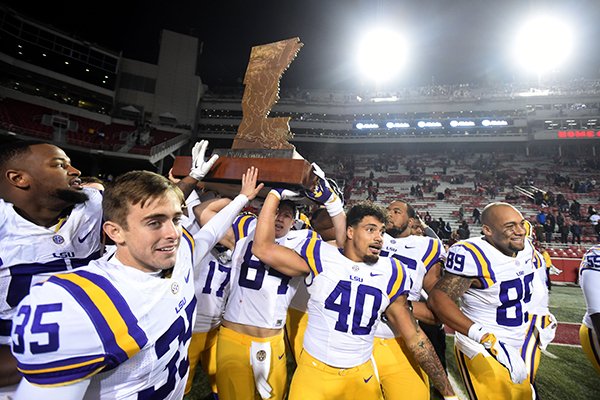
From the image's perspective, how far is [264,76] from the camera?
3.08 metres

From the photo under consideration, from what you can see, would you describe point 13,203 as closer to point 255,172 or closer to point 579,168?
point 255,172

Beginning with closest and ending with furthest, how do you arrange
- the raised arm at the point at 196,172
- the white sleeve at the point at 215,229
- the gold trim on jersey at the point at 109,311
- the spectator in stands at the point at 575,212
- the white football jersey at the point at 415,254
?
the gold trim on jersey at the point at 109,311 → the white sleeve at the point at 215,229 → the raised arm at the point at 196,172 → the white football jersey at the point at 415,254 → the spectator in stands at the point at 575,212

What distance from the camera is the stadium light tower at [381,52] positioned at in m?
23.4

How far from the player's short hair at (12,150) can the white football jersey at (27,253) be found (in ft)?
0.80

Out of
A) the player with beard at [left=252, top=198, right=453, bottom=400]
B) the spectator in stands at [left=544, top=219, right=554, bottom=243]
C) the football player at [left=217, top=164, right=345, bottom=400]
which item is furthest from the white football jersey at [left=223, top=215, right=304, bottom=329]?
the spectator in stands at [left=544, top=219, right=554, bottom=243]

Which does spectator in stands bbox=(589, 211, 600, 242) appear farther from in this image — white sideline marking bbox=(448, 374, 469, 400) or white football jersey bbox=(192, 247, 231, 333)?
white football jersey bbox=(192, 247, 231, 333)

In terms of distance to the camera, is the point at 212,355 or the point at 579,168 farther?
the point at 579,168

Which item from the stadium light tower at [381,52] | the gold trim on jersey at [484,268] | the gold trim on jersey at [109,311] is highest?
the stadium light tower at [381,52]

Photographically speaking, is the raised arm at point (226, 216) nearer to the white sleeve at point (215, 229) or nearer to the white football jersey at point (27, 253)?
the white sleeve at point (215, 229)

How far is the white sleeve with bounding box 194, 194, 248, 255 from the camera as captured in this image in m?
2.03

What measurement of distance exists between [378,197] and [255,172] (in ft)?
74.4

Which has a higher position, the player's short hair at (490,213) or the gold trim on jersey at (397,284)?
the player's short hair at (490,213)

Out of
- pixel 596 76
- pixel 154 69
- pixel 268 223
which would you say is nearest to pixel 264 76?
pixel 268 223

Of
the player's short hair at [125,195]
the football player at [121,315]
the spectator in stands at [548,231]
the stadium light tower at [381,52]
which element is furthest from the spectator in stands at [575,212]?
the player's short hair at [125,195]
